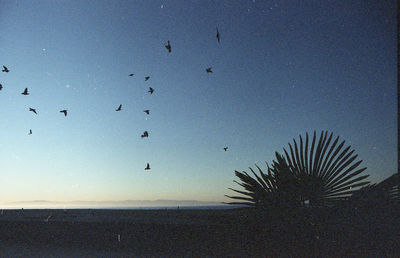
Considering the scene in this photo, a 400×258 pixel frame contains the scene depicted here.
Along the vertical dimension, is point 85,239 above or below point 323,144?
below

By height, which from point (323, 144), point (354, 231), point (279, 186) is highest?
point (323, 144)

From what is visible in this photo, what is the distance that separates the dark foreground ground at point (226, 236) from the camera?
3508 millimetres

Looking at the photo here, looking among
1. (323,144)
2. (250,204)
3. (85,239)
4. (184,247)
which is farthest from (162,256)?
(323,144)

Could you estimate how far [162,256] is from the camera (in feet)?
20.3

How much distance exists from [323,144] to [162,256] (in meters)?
3.60

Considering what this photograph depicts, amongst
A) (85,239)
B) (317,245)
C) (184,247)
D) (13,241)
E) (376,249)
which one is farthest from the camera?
(13,241)

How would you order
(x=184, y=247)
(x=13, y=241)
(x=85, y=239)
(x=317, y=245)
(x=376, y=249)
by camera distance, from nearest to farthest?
1. (x=376, y=249)
2. (x=317, y=245)
3. (x=184, y=247)
4. (x=85, y=239)
5. (x=13, y=241)

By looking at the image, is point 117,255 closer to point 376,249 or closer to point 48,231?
point 48,231

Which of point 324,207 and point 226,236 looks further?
point 226,236

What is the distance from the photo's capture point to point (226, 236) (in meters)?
5.71

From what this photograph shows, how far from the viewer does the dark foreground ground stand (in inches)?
138

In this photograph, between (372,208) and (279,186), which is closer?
(372,208)

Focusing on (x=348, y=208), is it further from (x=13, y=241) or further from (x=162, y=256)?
(x=13, y=241)

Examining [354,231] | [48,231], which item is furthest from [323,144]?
[48,231]
